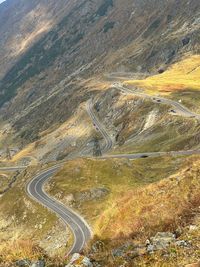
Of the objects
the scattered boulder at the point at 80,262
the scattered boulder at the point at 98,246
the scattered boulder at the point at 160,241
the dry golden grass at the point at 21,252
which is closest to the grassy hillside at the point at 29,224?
the scattered boulder at the point at 98,246

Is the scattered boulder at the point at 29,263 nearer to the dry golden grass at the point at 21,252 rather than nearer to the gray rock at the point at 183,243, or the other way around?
the dry golden grass at the point at 21,252

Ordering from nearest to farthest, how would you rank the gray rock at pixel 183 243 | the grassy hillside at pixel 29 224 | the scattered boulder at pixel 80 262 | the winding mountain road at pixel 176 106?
the gray rock at pixel 183 243, the scattered boulder at pixel 80 262, the grassy hillside at pixel 29 224, the winding mountain road at pixel 176 106

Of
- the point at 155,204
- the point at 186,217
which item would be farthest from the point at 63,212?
the point at 186,217

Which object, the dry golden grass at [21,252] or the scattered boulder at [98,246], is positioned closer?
the dry golden grass at [21,252]

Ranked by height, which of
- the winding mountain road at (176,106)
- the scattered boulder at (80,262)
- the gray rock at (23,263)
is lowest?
the winding mountain road at (176,106)

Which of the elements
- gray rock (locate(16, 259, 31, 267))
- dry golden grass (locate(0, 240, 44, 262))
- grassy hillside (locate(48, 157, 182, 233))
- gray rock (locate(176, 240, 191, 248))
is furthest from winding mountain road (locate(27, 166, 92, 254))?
gray rock (locate(176, 240, 191, 248))

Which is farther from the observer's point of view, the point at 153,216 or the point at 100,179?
the point at 100,179

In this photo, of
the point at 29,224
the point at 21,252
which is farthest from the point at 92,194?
the point at 21,252

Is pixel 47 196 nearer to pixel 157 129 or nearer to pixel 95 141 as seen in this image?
pixel 157 129

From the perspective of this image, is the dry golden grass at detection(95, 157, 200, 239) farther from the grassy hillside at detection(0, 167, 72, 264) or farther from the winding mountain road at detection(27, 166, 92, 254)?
the grassy hillside at detection(0, 167, 72, 264)

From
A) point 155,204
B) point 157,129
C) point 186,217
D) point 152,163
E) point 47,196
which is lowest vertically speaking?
point 157,129

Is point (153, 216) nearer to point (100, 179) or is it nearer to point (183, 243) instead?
point (183, 243)
